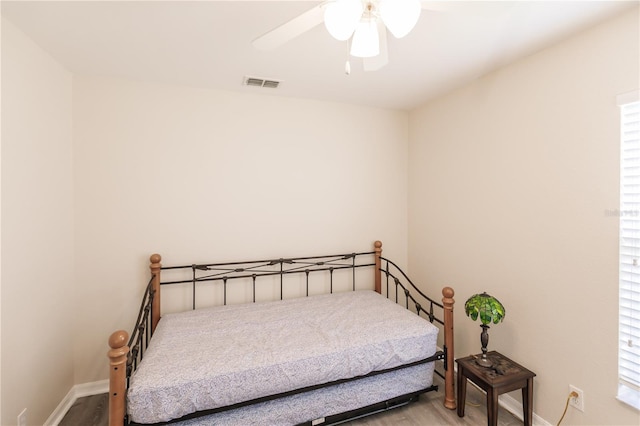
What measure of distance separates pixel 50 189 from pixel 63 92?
0.72m

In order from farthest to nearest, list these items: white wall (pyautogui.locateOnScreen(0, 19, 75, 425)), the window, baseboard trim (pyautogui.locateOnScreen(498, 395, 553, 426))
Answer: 1. baseboard trim (pyautogui.locateOnScreen(498, 395, 553, 426))
2. white wall (pyautogui.locateOnScreen(0, 19, 75, 425))
3. the window

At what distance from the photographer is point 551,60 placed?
1.86 metres

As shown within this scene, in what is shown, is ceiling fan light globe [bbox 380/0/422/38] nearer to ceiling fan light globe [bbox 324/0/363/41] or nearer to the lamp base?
ceiling fan light globe [bbox 324/0/363/41]

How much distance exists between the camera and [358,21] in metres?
1.07

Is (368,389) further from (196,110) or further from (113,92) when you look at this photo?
(113,92)

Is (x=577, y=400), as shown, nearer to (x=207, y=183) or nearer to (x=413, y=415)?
(x=413, y=415)

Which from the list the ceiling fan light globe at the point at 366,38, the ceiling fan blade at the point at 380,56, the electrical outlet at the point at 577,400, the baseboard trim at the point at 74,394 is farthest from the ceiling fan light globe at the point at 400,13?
the baseboard trim at the point at 74,394

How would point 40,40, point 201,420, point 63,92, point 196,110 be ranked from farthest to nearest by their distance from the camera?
point 196,110 < point 63,92 < point 40,40 < point 201,420

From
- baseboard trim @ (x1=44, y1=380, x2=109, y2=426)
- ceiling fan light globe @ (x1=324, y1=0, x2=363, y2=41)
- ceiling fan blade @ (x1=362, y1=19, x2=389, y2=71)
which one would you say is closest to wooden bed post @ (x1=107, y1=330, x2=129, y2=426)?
baseboard trim @ (x1=44, y1=380, x2=109, y2=426)

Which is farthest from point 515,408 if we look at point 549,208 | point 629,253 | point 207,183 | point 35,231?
point 35,231

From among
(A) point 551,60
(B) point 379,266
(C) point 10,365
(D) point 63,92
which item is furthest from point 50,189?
(A) point 551,60

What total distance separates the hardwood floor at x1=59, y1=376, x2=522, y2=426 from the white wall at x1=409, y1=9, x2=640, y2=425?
0.26 m

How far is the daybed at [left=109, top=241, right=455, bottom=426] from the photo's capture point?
154 centimetres

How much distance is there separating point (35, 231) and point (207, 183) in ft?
3.70
